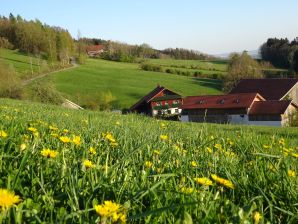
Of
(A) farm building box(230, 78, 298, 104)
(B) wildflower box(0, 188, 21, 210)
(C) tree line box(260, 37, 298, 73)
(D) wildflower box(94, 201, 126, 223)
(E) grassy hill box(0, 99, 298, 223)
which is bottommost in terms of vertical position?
(A) farm building box(230, 78, 298, 104)

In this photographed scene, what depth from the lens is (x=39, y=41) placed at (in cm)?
10725

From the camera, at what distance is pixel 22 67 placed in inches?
3767

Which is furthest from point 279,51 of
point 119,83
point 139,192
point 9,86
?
point 139,192

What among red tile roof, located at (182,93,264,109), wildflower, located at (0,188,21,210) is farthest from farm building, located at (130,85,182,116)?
wildflower, located at (0,188,21,210)

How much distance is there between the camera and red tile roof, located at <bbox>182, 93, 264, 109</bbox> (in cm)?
6181

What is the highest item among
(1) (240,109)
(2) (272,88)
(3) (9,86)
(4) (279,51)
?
(4) (279,51)

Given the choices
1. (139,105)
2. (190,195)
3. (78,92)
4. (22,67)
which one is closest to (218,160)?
(190,195)

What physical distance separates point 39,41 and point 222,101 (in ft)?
202

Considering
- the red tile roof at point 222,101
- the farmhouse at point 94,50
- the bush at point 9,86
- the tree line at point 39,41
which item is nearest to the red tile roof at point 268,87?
the red tile roof at point 222,101

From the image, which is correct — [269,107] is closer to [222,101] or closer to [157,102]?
[222,101]

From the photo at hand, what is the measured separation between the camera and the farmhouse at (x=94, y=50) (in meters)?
135

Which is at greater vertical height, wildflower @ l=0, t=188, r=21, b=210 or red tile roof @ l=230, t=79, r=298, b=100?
wildflower @ l=0, t=188, r=21, b=210

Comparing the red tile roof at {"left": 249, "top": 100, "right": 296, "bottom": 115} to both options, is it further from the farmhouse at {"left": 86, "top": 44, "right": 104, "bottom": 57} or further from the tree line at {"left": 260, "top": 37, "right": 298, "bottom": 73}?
the farmhouse at {"left": 86, "top": 44, "right": 104, "bottom": 57}

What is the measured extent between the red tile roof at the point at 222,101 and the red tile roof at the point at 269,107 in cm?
111
